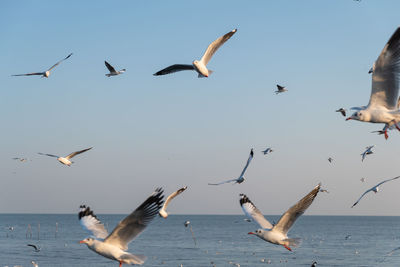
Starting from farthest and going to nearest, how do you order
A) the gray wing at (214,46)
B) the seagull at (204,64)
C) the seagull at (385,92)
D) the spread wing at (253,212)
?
1. the seagull at (204,64)
2. the gray wing at (214,46)
3. the spread wing at (253,212)
4. the seagull at (385,92)

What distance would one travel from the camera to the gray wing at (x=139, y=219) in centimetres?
1042

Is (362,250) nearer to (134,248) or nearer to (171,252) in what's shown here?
(171,252)

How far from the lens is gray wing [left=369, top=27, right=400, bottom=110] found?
424 inches

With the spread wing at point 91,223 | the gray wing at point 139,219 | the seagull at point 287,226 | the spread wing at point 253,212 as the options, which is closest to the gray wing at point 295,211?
the seagull at point 287,226

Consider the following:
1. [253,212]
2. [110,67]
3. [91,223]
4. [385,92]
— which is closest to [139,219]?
[91,223]

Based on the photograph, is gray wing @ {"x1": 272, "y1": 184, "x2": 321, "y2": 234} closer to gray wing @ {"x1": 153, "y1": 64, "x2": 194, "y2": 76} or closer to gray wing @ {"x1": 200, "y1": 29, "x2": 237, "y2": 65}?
gray wing @ {"x1": 200, "y1": 29, "x2": 237, "y2": 65}

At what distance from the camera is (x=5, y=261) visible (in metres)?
55.2

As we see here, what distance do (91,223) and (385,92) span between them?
6.98 m

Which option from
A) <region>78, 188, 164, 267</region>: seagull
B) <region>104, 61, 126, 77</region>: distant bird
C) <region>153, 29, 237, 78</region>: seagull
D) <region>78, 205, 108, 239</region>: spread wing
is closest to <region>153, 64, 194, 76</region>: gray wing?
<region>153, 29, 237, 78</region>: seagull

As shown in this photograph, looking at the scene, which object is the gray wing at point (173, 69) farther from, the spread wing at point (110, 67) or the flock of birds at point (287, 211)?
the spread wing at point (110, 67)

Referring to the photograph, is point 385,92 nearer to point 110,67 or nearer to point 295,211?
point 295,211

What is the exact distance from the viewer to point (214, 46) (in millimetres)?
14914

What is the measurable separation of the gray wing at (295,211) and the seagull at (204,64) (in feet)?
15.3

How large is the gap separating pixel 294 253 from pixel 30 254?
1189 inches
